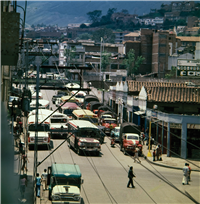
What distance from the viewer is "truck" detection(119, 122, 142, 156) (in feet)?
99.6

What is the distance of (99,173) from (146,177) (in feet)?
9.20

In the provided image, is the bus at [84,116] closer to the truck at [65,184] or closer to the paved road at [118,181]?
the paved road at [118,181]

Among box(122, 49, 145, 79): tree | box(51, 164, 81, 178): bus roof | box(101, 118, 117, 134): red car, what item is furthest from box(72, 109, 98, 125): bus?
box(122, 49, 145, 79): tree

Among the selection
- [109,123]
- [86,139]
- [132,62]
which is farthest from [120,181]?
[132,62]

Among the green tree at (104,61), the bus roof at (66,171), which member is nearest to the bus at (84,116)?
the bus roof at (66,171)

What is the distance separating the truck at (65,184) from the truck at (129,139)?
12233 mm

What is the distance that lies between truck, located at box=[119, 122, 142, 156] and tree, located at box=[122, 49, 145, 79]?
284ft

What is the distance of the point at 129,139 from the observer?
3109 centimetres

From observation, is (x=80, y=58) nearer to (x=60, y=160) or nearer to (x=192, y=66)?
(x=192, y=66)

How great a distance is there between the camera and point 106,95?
65.6 meters

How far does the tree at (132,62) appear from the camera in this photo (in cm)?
11950

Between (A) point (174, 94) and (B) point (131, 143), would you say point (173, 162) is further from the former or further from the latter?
(A) point (174, 94)

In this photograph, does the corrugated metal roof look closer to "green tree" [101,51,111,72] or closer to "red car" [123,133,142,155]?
"red car" [123,133,142,155]

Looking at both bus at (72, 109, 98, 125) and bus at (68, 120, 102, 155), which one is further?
bus at (72, 109, 98, 125)
